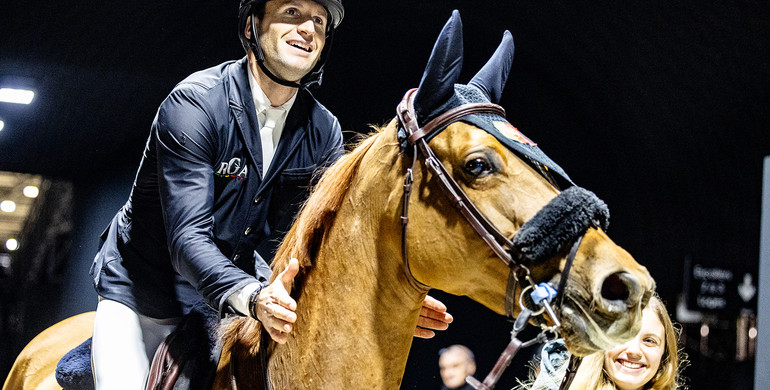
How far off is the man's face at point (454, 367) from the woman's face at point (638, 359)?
33.7 inches

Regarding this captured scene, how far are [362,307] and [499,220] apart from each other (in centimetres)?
31

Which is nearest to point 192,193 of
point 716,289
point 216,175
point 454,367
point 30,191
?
point 216,175

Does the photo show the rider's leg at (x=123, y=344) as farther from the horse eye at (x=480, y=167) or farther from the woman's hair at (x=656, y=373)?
the woman's hair at (x=656, y=373)

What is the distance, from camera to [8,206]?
1941 millimetres

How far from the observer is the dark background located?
201 cm

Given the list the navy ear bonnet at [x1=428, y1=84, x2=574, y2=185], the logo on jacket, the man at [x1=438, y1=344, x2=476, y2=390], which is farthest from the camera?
the man at [x1=438, y1=344, x2=476, y2=390]

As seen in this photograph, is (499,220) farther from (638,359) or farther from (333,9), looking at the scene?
(638,359)

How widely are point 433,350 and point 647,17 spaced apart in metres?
1.75

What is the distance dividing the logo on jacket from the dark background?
860 millimetres

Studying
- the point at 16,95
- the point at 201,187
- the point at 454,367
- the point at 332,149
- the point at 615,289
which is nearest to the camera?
the point at 615,289

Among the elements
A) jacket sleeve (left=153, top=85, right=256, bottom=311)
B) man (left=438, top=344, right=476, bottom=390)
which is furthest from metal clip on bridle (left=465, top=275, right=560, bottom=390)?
man (left=438, top=344, right=476, bottom=390)

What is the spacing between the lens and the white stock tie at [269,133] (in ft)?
4.75

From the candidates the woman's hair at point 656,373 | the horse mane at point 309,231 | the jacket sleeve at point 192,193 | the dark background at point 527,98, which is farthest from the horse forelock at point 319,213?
the dark background at point 527,98

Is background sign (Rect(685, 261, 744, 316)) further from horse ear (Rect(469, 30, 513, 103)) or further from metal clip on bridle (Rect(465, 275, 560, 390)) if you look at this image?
metal clip on bridle (Rect(465, 275, 560, 390))
